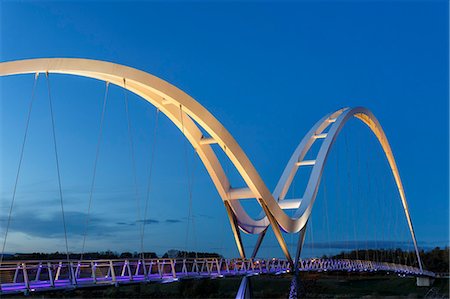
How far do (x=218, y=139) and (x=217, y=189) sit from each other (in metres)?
4.33

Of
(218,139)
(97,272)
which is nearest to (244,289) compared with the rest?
(218,139)

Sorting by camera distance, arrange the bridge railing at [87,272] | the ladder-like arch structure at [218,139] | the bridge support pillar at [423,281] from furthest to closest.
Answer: the bridge support pillar at [423,281]
the ladder-like arch structure at [218,139]
the bridge railing at [87,272]

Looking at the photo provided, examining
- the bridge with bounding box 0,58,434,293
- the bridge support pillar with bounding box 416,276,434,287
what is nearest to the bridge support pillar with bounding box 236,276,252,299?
the bridge with bounding box 0,58,434,293

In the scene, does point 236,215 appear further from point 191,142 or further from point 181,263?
point 181,263

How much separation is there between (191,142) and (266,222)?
25.5ft

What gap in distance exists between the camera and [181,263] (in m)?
19.8

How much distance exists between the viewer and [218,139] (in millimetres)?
24797

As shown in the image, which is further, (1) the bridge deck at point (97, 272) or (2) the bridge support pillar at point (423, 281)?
(2) the bridge support pillar at point (423, 281)

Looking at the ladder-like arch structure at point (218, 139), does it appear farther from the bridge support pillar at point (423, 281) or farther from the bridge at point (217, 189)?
Answer: the bridge support pillar at point (423, 281)

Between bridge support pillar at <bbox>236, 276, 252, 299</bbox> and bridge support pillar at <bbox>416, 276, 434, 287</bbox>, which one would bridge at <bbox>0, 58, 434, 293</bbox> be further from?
bridge support pillar at <bbox>416, 276, 434, 287</bbox>

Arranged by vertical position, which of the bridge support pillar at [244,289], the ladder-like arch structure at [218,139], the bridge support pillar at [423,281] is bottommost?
the bridge support pillar at [244,289]

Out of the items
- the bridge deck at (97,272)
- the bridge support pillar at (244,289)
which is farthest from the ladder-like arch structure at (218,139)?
the bridge deck at (97,272)

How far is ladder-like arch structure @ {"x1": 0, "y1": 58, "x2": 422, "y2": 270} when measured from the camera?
18.0 metres

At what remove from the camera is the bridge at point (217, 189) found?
15.0 meters
